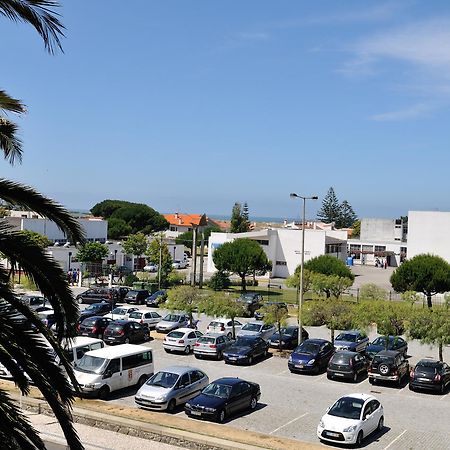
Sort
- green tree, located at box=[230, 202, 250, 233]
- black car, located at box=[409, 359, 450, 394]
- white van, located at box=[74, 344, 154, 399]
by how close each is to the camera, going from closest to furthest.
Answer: white van, located at box=[74, 344, 154, 399], black car, located at box=[409, 359, 450, 394], green tree, located at box=[230, 202, 250, 233]

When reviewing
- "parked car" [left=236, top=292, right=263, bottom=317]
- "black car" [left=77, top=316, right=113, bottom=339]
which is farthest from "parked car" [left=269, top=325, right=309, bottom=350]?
"parked car" [left=236, top=292, right=263, bottom=317]

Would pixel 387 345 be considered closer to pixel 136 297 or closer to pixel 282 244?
pixel 136 297

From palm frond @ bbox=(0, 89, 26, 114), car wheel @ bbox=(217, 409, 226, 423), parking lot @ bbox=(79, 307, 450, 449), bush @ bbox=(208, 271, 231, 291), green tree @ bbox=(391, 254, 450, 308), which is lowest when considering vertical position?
parking lot @ bbox=(79, 307, 450, 449)

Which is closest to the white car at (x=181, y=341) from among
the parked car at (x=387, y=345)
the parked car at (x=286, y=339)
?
the parked car at (x=286, y=339)

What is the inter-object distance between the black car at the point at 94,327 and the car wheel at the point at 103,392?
11446mm

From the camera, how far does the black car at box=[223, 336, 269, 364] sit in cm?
2970

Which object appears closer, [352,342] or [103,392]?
[103,392]

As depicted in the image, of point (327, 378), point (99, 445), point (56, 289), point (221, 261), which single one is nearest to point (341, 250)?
point (221, 261)

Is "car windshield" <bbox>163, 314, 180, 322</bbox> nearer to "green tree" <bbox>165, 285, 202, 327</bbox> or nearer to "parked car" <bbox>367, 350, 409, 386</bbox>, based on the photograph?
"green tree" <bbox>165, 285, 202, 327</bbox>

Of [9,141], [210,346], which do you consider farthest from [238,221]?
[9,141]

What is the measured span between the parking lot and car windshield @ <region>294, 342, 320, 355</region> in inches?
43.2

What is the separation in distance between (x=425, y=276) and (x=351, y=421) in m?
36.0

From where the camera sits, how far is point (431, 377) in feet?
84.5

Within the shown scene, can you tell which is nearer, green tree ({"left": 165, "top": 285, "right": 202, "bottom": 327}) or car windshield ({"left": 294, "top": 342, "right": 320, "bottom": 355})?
car windshield ({"left": 294, "top": 342, "right": 320, "bottom": 355})
